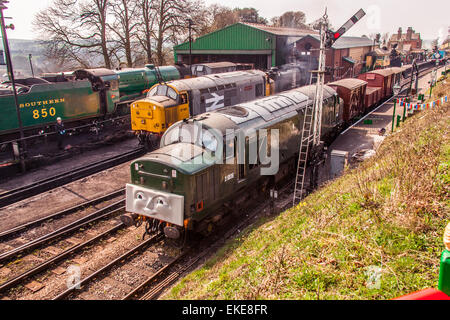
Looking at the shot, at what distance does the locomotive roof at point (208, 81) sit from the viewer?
18.8 m

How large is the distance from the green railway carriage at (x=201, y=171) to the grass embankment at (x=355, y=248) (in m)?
1.54

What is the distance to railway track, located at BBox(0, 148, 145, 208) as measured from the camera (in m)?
13.7

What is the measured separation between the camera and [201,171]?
918 cm

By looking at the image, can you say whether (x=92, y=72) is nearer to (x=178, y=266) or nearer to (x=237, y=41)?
(x=178, y=266)

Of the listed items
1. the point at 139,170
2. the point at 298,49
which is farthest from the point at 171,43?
the point at 139,170

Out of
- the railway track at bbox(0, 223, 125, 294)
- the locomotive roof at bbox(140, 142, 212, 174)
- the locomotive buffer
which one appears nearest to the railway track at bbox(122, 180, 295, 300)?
the locomotive buffer

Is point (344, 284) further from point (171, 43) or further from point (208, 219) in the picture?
point (171, 43)

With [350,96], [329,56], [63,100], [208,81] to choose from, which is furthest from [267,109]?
[329,56]

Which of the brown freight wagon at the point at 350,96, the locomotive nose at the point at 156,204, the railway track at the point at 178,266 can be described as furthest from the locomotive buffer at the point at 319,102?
the brown freight wagon at the point at 350,96

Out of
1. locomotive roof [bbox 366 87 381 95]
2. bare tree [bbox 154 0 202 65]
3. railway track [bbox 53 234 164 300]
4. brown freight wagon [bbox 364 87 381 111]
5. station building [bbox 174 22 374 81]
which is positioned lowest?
railway track [bbox 53 234 164 300]

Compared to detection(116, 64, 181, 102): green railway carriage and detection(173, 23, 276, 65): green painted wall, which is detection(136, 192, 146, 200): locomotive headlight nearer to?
detection(116, 64, 181, 102): green railway carriage

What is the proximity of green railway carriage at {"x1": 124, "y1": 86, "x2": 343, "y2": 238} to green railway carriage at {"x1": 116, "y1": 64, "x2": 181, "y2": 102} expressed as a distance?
47.1ft

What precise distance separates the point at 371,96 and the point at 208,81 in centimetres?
1454

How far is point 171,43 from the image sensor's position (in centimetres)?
4459
